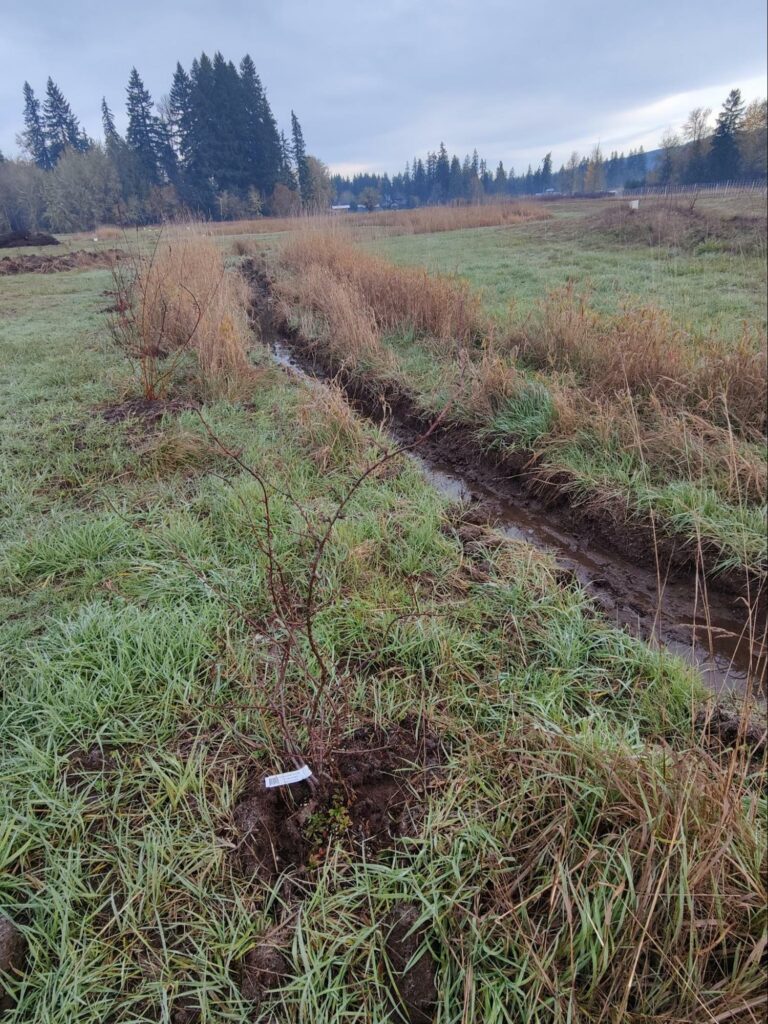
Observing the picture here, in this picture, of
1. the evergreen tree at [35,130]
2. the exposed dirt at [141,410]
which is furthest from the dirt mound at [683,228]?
the evergreen tree at [35,130]

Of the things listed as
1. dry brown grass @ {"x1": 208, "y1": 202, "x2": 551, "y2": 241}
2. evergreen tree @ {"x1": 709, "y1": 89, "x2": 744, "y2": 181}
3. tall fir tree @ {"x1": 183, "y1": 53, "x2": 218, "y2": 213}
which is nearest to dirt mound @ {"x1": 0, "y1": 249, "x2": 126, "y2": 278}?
dry brown grass @ {"x1": 208, "y1": 202, "x2": 551, "y2": 241}

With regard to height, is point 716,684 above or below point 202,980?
below

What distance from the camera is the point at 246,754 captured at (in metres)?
1.75

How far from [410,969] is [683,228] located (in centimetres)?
1544

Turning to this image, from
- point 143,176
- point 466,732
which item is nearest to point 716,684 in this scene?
point 466,732

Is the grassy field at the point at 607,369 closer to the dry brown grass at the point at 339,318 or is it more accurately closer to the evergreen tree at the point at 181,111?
the dry brown grass at the point at 339,318

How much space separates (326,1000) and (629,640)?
180 centimetres

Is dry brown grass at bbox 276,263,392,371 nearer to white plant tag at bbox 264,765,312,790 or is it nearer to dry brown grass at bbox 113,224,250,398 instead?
dry brown grass at bbox 113,224,250,398

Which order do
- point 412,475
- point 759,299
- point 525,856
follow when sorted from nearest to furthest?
point 525,856, point 412,475, point 759,299

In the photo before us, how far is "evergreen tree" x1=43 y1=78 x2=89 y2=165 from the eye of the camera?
54125mm

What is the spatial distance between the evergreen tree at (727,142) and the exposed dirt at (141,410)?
51518mm

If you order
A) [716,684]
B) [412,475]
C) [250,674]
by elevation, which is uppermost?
[412,475]

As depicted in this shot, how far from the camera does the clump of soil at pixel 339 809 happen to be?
149 cm

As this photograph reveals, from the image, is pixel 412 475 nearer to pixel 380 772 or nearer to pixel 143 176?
pixel 380 772
